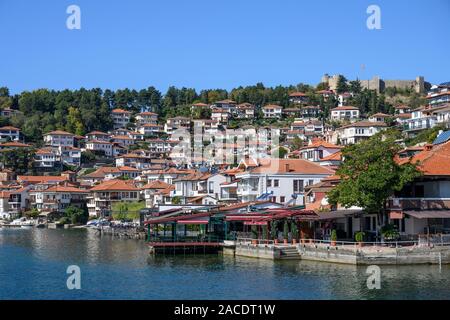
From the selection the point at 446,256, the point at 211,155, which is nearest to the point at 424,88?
the point at 211,155

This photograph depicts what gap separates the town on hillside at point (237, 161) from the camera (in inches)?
1670

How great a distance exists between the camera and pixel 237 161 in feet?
363

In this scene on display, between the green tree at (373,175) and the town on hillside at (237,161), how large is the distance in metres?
0.09

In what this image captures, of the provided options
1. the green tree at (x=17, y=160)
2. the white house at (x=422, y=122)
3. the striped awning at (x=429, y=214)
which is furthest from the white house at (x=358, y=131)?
the striped awning at (x=429, y=214)

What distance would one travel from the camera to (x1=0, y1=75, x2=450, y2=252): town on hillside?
139 ft

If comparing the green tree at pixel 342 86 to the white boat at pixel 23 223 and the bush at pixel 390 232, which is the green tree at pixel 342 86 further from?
the bush at pixel 390 232

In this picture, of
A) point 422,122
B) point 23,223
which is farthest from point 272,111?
point 23,223

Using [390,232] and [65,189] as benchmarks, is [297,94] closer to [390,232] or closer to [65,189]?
[65,189]

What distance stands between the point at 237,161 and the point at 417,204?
230 feet

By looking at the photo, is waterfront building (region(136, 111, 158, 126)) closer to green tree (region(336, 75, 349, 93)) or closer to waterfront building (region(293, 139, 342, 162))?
green tree (region(336, 75, 349, 93))

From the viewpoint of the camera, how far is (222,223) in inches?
2101

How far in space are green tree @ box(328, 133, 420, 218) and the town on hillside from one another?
0.30 ft

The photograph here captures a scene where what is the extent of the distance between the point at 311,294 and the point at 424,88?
152 m
